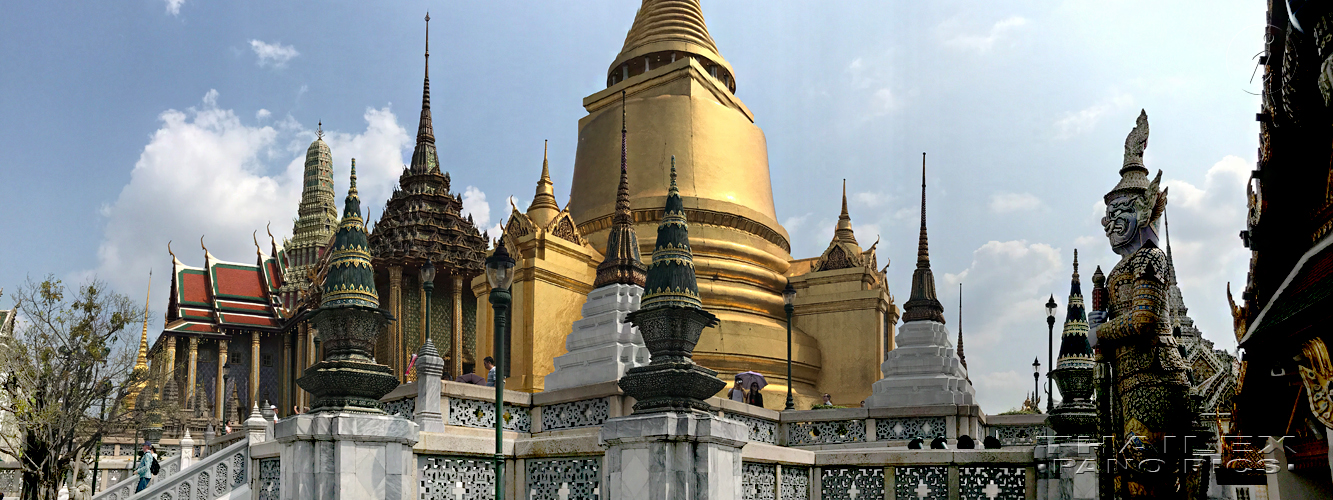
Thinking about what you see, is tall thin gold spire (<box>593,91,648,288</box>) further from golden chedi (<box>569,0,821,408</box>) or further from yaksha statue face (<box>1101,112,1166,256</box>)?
yaksha statue face (<box>1101,112,1166,256</box>)

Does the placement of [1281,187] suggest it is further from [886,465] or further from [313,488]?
[313,488]

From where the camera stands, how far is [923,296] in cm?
2106

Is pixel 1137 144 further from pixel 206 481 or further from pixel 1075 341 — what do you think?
pixel 206 481

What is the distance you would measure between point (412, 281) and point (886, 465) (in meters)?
31.5

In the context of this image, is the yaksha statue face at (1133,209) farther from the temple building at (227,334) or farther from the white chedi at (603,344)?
the temple building at (227,334)

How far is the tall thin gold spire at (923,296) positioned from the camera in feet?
68.2

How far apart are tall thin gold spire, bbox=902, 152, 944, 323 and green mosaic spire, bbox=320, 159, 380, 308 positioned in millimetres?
12921

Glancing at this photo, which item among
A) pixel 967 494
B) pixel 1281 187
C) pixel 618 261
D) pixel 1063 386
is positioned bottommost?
pixel 967 494

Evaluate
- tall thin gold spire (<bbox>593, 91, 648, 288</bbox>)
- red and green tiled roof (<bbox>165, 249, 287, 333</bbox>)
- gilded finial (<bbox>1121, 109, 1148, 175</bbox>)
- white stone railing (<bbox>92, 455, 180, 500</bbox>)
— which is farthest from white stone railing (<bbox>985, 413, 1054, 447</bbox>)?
red and green tiled roof (<bbox>165, 249, 287, 333</bbox>)

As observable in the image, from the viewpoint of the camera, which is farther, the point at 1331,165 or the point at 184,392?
the point at 184,392

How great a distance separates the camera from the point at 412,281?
133 ft

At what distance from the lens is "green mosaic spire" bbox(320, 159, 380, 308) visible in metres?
10.3

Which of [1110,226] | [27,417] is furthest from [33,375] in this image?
[1110,226]

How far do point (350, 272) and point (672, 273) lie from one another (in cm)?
335
